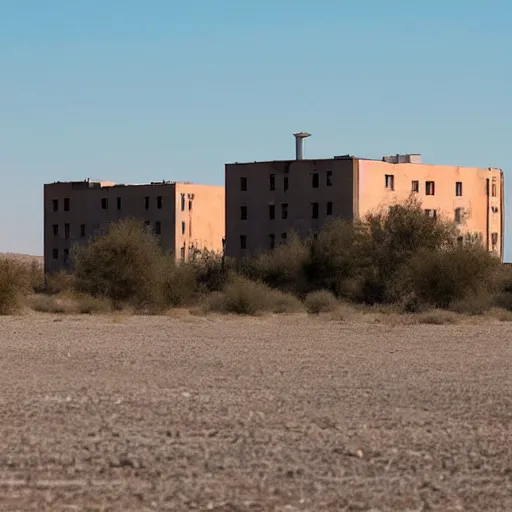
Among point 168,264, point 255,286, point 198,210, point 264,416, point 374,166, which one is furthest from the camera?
point 198,210

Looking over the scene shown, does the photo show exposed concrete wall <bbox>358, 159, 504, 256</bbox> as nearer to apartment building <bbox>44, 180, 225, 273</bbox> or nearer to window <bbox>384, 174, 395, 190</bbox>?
window <bbox>384, 174, 395, 190</bbox>

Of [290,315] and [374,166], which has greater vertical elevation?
[374,166]

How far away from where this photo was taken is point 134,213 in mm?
93812

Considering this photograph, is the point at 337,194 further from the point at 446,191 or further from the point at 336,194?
the point at 446,191

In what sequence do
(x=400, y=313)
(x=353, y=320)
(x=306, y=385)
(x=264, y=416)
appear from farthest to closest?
(x=400, y=313) → (x=353, y=320) → (x=306, y=385) → (x=264, y=416)

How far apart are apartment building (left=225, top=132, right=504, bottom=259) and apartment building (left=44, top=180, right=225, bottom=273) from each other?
8.77 meters

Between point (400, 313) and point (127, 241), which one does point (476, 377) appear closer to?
point (400, 313)

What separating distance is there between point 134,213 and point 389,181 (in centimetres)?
2187

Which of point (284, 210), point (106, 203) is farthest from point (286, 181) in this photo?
point (106, 203)

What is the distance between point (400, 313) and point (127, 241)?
12.6m

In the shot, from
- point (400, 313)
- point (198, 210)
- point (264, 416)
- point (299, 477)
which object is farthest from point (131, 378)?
point (198, 210)

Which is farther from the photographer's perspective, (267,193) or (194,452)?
(267,193)

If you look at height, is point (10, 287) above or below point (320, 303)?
above

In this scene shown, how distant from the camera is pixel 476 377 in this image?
66.9 feet
